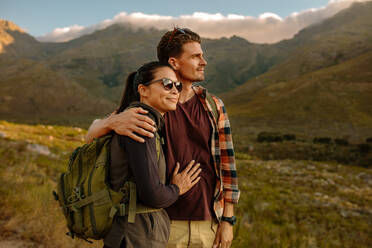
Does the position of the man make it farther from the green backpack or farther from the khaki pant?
the green backpack

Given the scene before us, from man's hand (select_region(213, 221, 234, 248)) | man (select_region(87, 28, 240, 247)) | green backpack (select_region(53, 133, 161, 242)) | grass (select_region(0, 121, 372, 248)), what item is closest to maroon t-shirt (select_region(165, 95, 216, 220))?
man (select_region(87, 28, 240, 247))

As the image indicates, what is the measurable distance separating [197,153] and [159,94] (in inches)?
25.6

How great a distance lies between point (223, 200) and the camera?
91.7 inches

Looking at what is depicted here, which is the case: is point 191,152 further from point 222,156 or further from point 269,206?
point 269,206

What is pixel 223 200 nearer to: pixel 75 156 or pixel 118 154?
pixel 118 154

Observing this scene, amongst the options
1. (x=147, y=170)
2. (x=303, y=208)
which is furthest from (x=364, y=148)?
(x=147, y=170)

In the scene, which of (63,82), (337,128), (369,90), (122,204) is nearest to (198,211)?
(122,204)

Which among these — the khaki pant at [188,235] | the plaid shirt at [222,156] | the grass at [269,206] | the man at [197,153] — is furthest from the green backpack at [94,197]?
the grass at [269,206]

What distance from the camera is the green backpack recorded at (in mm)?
1591

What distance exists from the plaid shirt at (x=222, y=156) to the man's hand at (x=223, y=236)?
0.34 feet

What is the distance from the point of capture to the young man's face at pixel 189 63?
2.30m

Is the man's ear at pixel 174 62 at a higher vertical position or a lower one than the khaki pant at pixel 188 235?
higher

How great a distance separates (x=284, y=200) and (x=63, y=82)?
110 m

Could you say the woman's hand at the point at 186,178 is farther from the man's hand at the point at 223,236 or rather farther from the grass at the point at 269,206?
the grass at the point at 269,206
